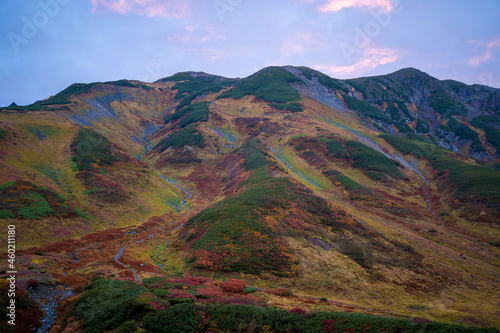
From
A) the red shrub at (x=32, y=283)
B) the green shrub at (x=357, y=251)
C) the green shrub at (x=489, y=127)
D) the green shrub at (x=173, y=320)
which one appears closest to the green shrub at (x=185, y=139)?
the green shrub at (x=357, y=251)

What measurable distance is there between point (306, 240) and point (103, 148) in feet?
225

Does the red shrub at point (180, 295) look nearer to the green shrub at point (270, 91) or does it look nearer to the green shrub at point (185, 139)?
A: the green shrub at point (185, 139)

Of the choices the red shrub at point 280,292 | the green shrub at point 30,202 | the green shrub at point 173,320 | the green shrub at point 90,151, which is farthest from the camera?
the green shrub at point 90,151

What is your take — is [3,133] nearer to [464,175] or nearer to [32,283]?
[32,283]

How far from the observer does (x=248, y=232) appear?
35656mm

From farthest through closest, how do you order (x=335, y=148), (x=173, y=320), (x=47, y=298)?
1. (x=335, y=148)
2. (x=47, y=298)
3. (x=173, y=320)

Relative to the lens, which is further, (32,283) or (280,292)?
(280,292)

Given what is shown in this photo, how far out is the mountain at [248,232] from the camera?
18.2 meters

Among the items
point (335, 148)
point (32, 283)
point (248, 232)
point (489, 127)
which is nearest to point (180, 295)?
point (32, 283)

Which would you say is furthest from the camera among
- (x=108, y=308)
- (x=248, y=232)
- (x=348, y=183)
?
(x=348, y=183)

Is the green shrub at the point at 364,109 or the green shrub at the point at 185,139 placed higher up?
the green shrub at the point at 364,109

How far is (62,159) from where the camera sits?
2409 inches

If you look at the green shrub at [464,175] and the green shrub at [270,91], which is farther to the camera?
the green shrub at [270,91]

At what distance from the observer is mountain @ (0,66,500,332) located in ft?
59.6
